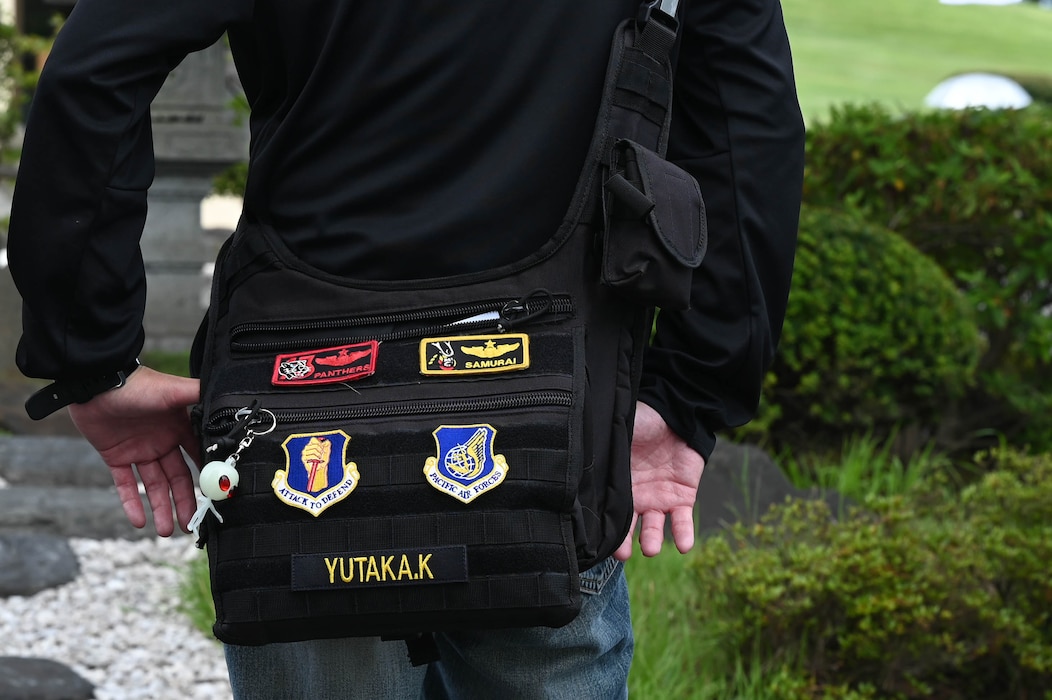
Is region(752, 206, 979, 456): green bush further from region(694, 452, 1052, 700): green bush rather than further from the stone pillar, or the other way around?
the stone pillar

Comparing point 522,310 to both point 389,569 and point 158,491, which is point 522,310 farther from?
point 158,491

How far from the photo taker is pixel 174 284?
759cm

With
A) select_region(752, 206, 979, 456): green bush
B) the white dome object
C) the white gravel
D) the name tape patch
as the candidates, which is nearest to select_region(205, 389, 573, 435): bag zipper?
the name tape patch

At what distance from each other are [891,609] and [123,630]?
221cm

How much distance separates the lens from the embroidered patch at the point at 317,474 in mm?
1265

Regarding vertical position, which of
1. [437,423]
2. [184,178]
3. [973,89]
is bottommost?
[184,178]

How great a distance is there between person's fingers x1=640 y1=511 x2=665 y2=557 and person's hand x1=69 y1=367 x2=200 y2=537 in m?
0.57

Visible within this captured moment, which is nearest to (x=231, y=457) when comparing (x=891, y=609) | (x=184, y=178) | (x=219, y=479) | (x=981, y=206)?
(x=219, y=479)

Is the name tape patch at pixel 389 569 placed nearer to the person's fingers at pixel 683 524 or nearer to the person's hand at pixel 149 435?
the person's hand at pixel 149 435

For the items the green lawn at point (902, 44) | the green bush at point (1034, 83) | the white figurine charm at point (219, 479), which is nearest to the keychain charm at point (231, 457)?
the white figurine charm at point (219, 479)

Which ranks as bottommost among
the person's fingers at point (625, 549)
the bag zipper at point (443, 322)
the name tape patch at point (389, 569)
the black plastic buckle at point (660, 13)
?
the person's fingers at point (625, 549)

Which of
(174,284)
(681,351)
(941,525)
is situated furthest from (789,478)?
(174,284)

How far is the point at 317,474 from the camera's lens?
127 centimetres

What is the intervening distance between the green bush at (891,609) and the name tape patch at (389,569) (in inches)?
68.0
